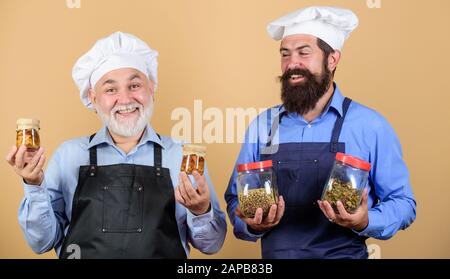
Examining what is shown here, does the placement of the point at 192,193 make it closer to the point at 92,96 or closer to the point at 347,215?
the point at 347,215

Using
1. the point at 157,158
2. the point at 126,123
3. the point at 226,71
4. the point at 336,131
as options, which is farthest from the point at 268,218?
the point at 226,71

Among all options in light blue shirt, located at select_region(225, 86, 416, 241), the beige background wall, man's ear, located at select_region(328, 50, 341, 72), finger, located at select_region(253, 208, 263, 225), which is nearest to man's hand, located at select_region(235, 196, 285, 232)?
finger, located at select_region(253, 208, 263, 225)

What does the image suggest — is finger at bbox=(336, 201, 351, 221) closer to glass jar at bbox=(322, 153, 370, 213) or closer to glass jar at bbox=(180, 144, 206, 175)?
glass jar at bbox=(322, 153, 370, 213)

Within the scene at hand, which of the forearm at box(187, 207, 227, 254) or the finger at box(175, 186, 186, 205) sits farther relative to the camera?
the forearm at box(187, 207, 227, 254)

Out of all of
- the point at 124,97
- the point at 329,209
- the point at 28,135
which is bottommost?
the point at 329,209

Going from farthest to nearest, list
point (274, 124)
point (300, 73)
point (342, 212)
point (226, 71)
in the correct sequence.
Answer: point (226, 71), point (274, 124), point (300, 73), point (342, 212)

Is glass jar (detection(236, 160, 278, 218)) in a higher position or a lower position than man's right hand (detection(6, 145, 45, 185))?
lower

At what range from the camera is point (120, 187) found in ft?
8.91

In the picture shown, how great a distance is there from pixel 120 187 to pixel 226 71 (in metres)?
0.95

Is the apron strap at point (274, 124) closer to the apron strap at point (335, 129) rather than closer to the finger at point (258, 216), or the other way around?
the apron strap at point (335, 129)

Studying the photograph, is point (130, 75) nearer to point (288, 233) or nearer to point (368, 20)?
point (288, 233)

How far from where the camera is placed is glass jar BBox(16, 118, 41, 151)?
8.16 ft

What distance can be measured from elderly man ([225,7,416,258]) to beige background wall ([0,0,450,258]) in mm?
606

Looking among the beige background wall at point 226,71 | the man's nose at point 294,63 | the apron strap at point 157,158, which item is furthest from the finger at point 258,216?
the beige background wall at point 226,71
